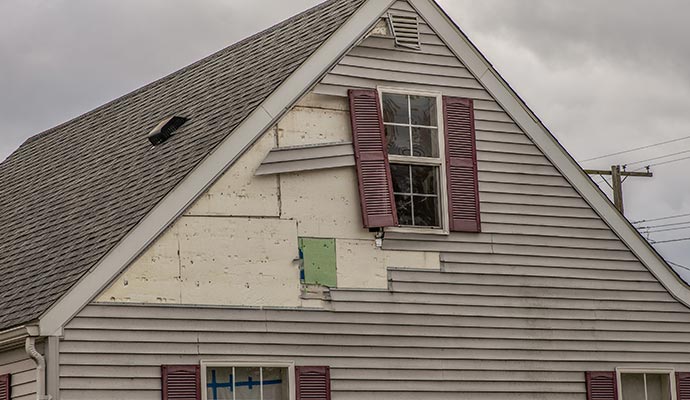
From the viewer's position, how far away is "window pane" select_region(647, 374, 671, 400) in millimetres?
20969

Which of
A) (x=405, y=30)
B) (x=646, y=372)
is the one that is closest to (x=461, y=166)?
(x=405, y=30)

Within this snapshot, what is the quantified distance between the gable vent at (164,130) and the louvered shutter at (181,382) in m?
3.56

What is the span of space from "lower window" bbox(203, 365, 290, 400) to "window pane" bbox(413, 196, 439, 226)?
2.81m

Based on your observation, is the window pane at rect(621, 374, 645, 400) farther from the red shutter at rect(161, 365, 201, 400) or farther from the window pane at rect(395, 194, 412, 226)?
the red shutter at rect(161, 365, 201, 400)

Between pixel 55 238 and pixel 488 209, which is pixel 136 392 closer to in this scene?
pixel 55 238

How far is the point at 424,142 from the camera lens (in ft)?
64.7

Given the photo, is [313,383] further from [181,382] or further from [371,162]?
[371,162]

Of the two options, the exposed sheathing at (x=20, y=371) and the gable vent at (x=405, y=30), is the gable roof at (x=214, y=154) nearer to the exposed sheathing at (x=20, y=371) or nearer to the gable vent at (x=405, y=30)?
the gable vent at (x=405, y=30)

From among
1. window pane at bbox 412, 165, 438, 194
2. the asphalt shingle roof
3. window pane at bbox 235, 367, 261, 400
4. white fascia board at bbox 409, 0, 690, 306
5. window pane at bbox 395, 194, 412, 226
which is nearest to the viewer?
the asphalt shingle roof

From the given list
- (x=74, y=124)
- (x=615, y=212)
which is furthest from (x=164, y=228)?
(x=74, y=124)

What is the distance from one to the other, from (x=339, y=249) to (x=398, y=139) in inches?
69.9

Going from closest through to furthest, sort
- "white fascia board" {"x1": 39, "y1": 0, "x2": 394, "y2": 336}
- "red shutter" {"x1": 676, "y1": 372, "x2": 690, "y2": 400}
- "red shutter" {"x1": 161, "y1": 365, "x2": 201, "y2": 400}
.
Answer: "white fascia board" {"x1": 39, "y1": 0, "x2": 394, "y2": 336} < "red shutter" {"x1": 161, "y1": 365, "x2": 201, "y2": 400} < "red shutter" {"x1": 676, "y1": 372, "x2": 690, "y2": 400}

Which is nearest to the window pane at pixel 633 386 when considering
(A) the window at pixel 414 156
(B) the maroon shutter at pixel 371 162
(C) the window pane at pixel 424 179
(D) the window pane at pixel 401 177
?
(A) the window at pixel 414 156

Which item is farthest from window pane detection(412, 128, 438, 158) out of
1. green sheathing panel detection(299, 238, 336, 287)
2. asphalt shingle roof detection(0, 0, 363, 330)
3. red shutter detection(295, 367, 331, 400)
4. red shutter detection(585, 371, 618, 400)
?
red shutter detection(585, 371, 618, 400)
